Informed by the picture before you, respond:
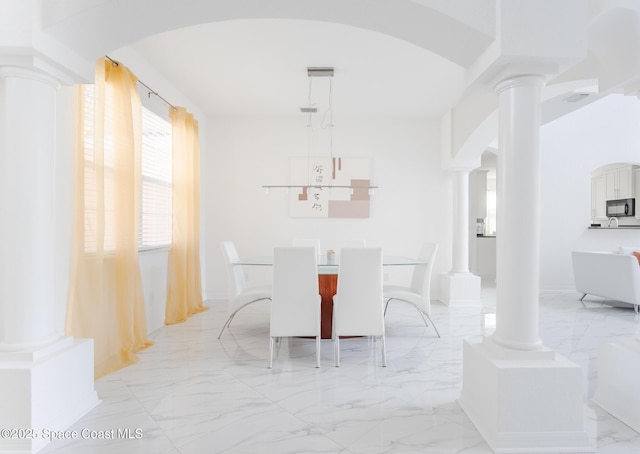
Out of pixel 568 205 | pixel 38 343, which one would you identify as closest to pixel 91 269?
pixel 38 343

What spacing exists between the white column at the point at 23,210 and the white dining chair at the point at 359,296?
2.07 meters

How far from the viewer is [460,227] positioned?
6090 millimetres

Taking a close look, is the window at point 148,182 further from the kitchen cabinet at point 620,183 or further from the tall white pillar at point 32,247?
the kitchen cabinet at point 620,183

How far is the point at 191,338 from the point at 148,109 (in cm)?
246

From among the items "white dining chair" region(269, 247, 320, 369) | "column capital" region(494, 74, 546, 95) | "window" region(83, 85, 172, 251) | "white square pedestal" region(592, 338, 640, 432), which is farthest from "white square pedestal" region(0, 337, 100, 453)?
"white square pedestal" region(592, 338, 640, 432)

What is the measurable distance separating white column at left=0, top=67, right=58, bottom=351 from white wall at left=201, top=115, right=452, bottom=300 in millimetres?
4036

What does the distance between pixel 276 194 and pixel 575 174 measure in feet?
17.5

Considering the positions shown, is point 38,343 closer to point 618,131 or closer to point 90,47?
point 90,47

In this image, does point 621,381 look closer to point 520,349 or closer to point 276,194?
point 520,349

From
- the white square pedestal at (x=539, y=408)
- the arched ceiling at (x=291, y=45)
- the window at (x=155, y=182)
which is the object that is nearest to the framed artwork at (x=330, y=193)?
the arched ceiling at (x=291, y=45)

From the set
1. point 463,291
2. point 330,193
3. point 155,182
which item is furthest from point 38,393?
point 463,291

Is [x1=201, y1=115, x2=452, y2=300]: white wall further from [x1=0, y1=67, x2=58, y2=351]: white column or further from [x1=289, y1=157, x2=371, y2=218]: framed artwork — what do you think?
[x1=0, y1=67, x2=58, y2=351]: white column

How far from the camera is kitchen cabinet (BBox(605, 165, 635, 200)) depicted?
7969mm

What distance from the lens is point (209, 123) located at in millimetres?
6324
